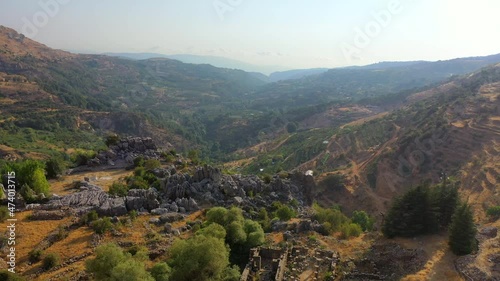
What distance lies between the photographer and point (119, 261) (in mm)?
17703

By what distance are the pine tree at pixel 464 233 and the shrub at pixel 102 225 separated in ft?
78.7

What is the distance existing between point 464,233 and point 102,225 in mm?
24838

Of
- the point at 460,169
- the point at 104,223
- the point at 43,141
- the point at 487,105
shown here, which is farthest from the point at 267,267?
the point at 43,141

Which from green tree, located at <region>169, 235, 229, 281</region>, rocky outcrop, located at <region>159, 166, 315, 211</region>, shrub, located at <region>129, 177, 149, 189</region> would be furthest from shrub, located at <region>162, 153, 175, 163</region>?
green tree, located at <region>169, 235, 229, 281</region>

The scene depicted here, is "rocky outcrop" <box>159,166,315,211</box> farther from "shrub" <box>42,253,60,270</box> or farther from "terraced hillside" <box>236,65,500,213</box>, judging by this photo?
"terraced hillside" <box>236,65,500,213</box>

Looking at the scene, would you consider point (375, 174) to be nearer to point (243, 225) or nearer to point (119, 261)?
point (243, 225)

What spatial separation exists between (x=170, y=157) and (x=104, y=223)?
18757 mm


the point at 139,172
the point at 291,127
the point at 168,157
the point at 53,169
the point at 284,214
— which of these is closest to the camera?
the point at 284,214

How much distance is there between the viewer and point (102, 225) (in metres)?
25.7

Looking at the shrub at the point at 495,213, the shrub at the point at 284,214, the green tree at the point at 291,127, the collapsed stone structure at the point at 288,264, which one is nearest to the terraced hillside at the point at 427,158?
the shrub at the point at 495,213

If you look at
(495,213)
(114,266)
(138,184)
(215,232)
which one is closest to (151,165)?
(138,184)

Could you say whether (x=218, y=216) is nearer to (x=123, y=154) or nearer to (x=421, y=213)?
(x=421, y=213)

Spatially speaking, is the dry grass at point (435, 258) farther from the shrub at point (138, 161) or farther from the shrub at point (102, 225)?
the shrub at point (138, 161)

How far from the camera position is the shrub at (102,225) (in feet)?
83.7
